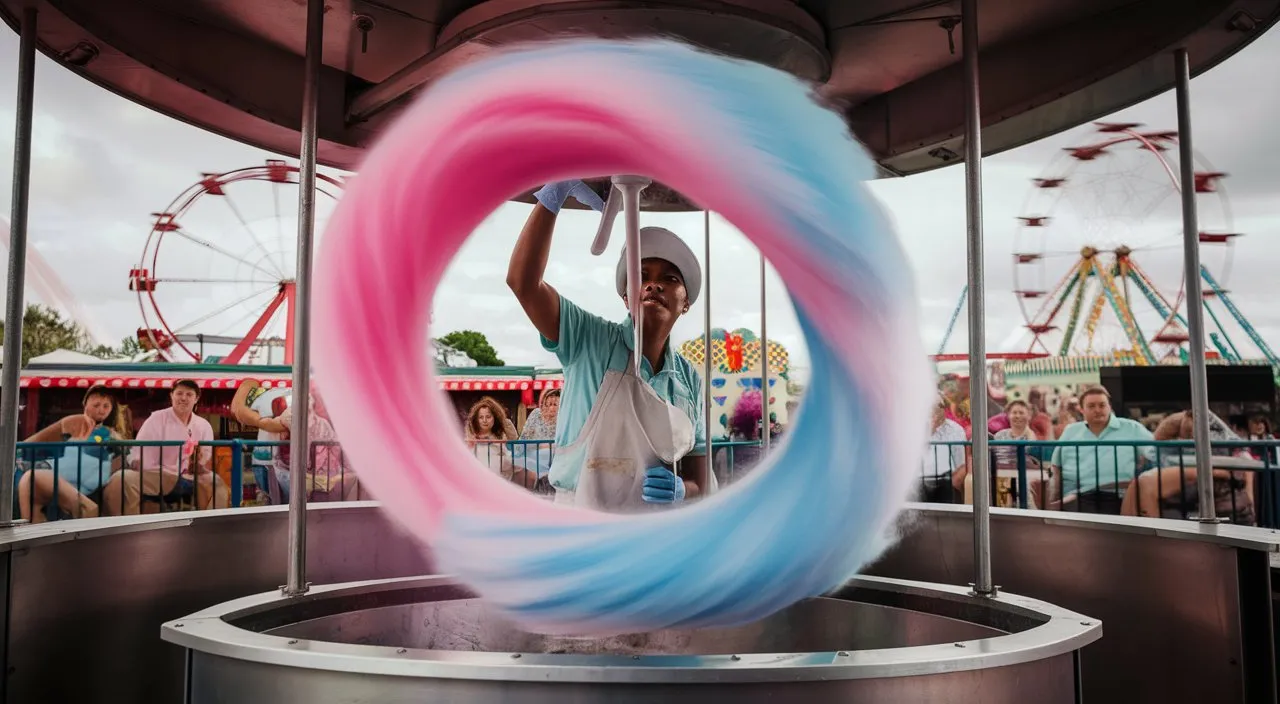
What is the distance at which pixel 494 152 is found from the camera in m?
1.52

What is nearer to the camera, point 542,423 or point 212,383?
point 542,423

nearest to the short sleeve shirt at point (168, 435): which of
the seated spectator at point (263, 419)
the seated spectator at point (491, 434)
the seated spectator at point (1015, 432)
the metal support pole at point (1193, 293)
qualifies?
the seated spectator at point (263, 419)

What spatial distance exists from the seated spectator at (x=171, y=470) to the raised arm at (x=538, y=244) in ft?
14.4

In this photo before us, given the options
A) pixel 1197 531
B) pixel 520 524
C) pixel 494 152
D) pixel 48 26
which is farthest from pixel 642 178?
pixel 1197 531

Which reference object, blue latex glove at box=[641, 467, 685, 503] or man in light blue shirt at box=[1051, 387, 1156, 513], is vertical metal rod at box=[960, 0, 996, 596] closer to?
blue latex glove at box=[641, 467, 685, 503]

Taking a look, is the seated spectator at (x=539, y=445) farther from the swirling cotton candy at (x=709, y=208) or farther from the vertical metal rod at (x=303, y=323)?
the swirling cotton candy at (x=709, y=208)

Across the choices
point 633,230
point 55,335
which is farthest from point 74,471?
point 55,335

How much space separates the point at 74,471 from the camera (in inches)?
221

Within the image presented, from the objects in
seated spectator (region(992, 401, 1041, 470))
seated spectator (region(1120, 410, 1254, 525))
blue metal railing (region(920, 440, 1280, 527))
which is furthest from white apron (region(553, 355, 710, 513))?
seated spectator (region(992, 401, 1041, 470))

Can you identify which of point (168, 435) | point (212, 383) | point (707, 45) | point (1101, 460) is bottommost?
point (1101, 460)

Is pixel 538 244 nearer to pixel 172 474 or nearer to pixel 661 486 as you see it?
pixel 661 486

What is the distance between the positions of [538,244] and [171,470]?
5.33 metres

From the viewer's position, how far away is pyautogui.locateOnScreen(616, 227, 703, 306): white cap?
7.38ft

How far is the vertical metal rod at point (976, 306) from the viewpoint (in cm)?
178
